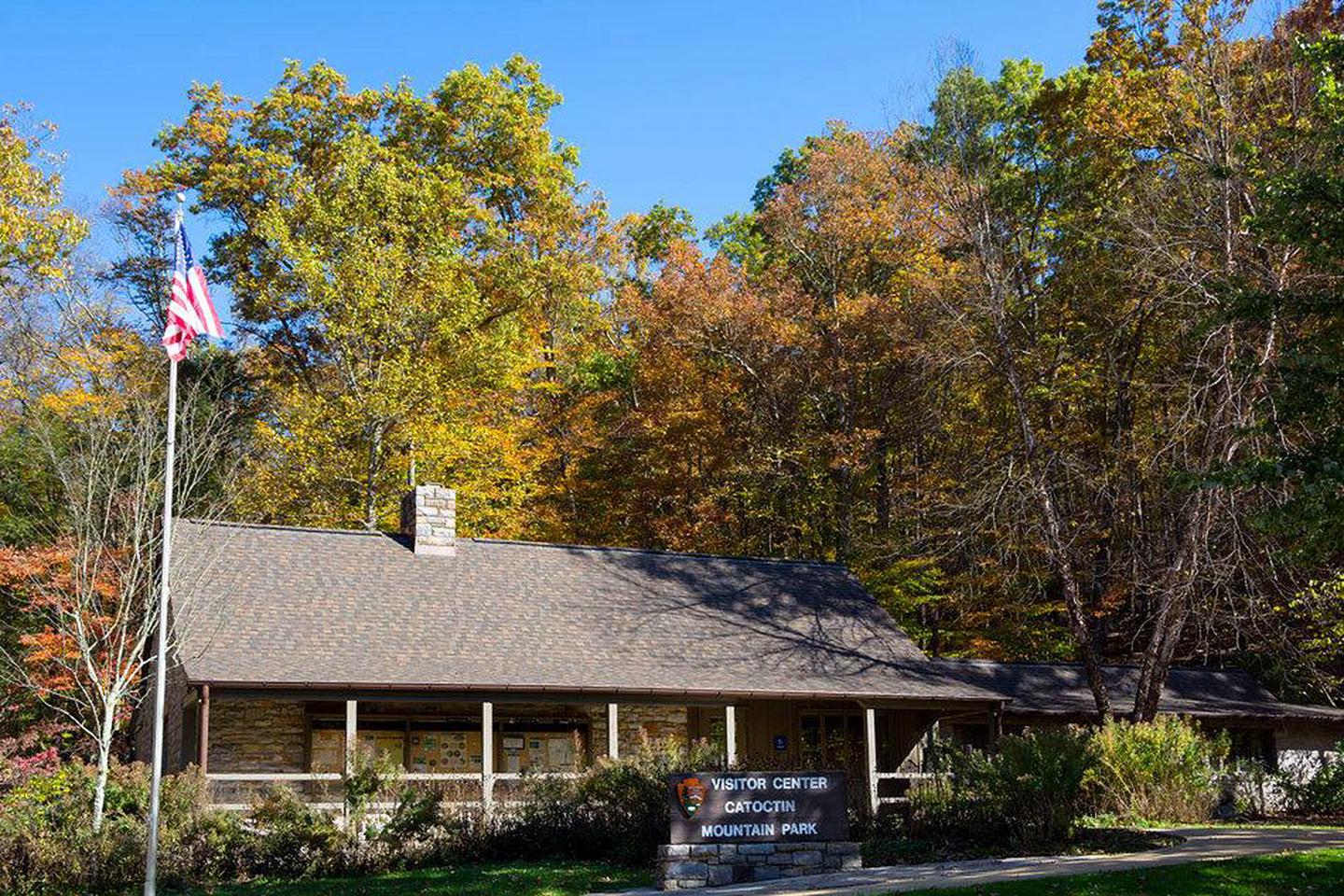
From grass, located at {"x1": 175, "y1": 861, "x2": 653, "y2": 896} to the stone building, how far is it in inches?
115

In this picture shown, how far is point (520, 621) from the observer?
24.4 metres

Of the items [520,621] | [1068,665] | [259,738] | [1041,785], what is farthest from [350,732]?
[1068,665]

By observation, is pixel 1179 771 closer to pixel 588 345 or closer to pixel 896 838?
pixel 896 838

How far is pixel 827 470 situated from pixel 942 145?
31.6ft

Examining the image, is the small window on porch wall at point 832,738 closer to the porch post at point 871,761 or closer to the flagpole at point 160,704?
the porch post at point 871,761

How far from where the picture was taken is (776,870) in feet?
52.7

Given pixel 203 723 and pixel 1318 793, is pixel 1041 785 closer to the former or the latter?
pixel 1318 793

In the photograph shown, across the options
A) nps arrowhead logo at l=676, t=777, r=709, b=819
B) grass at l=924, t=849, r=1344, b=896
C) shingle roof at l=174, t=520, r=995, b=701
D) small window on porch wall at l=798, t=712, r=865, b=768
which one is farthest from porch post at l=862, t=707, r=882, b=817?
grass at l=924, t=849, r=1344, b=896

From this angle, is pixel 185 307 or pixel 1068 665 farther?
pixel 1068 665

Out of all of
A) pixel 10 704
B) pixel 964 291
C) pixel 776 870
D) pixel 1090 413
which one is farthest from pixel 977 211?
pixel 10 704

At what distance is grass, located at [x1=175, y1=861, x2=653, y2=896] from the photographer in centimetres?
1477

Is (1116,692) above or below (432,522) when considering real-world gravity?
below

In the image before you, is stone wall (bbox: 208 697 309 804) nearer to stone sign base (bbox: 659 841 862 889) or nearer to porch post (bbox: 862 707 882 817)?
stone sign base (bbox: 659 841 862 889)

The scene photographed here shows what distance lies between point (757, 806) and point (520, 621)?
928 centimetres
